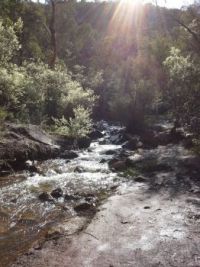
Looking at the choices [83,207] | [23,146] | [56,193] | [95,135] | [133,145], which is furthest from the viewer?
[95,135]

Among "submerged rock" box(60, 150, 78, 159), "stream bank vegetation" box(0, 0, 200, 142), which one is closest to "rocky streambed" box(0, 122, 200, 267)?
"submerged rock" box(60, 150, 78, 159)

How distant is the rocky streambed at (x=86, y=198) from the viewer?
8836 millimetres

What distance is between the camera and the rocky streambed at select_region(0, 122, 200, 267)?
8836mm

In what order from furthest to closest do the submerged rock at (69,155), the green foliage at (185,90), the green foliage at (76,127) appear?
the green foliage at (76,127) → the submerged rock at (69,155) → the green foliage at (185,90)

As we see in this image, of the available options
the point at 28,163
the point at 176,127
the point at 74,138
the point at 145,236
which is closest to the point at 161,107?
the point at 176,127

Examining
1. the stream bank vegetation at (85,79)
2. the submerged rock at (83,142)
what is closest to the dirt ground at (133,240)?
the stream bank vegetation at (85,79)

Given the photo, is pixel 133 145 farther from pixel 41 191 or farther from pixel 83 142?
pixel 41 191

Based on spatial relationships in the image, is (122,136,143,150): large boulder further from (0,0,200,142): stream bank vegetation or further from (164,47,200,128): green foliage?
(164,47,200,128): green foliage

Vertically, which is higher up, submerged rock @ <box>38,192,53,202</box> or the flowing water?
submerged rock @ <box>38,192,53,202</box>

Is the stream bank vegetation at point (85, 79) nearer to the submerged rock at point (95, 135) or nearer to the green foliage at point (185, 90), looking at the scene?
the green foliage at point (185, 90)

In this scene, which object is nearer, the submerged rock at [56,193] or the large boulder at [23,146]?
the submerged rock at [56,193]

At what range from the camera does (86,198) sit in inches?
484

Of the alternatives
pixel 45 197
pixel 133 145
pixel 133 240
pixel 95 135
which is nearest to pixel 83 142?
pixel 133 145

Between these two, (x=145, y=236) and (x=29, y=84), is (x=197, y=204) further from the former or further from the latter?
(x=29, y=84)
